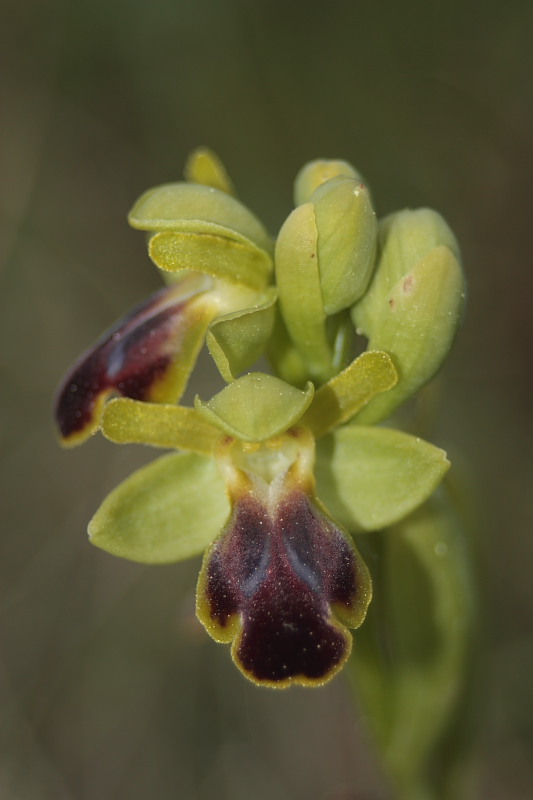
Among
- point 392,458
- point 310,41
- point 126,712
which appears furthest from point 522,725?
point 310,41

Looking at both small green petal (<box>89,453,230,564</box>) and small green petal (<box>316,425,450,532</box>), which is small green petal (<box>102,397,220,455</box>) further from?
small green petal (<box>316,425,450,532</box>)

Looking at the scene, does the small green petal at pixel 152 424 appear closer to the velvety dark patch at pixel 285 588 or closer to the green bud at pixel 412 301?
the velvety dark patch at pixel 285 588

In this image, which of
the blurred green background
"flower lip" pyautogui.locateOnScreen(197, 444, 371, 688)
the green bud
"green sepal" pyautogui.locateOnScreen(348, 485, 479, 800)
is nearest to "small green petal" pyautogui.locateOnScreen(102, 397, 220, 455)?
"flower lip" pyautogui.locateOnScreen(197, 444, 371, 688)

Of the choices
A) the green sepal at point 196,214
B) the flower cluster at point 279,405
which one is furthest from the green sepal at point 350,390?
the green sepal at point 196,214

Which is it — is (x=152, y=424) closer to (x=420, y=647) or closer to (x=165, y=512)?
(x=165, y=512)

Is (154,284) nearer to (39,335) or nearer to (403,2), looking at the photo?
(39,335)

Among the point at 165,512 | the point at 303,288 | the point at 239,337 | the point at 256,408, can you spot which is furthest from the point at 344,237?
the point at 165,512
